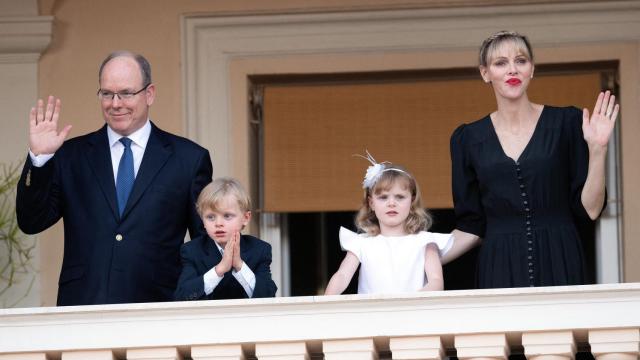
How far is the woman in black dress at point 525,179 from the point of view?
6172mm

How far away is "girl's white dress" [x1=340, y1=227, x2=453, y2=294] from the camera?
6.29 meters

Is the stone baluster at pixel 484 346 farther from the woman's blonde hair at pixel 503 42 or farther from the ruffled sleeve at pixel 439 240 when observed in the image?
the woman's blonde hair at pixel 503 42

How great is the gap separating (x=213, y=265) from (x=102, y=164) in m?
0.60

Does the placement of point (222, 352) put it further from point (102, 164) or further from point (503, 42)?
point (503, 42)

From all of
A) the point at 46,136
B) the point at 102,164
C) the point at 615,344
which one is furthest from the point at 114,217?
the point at 615,344

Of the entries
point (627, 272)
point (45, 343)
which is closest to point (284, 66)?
point (627, 272)

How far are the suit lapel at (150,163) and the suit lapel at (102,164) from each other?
69 millimetres

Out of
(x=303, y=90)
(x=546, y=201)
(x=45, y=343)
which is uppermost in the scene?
(x=303, y=90)

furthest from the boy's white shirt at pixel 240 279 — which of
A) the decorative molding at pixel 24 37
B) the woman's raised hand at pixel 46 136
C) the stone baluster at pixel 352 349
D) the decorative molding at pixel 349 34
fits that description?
the decorative molding at pixel 24 37

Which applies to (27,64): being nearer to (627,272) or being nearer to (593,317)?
(627,272)

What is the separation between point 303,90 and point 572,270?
2554mm

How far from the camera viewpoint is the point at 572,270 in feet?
20.4

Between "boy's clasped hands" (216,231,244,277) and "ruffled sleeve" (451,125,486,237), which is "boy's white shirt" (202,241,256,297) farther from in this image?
"ruffled sleeve" (451,125,486,237)

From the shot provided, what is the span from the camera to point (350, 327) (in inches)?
217
